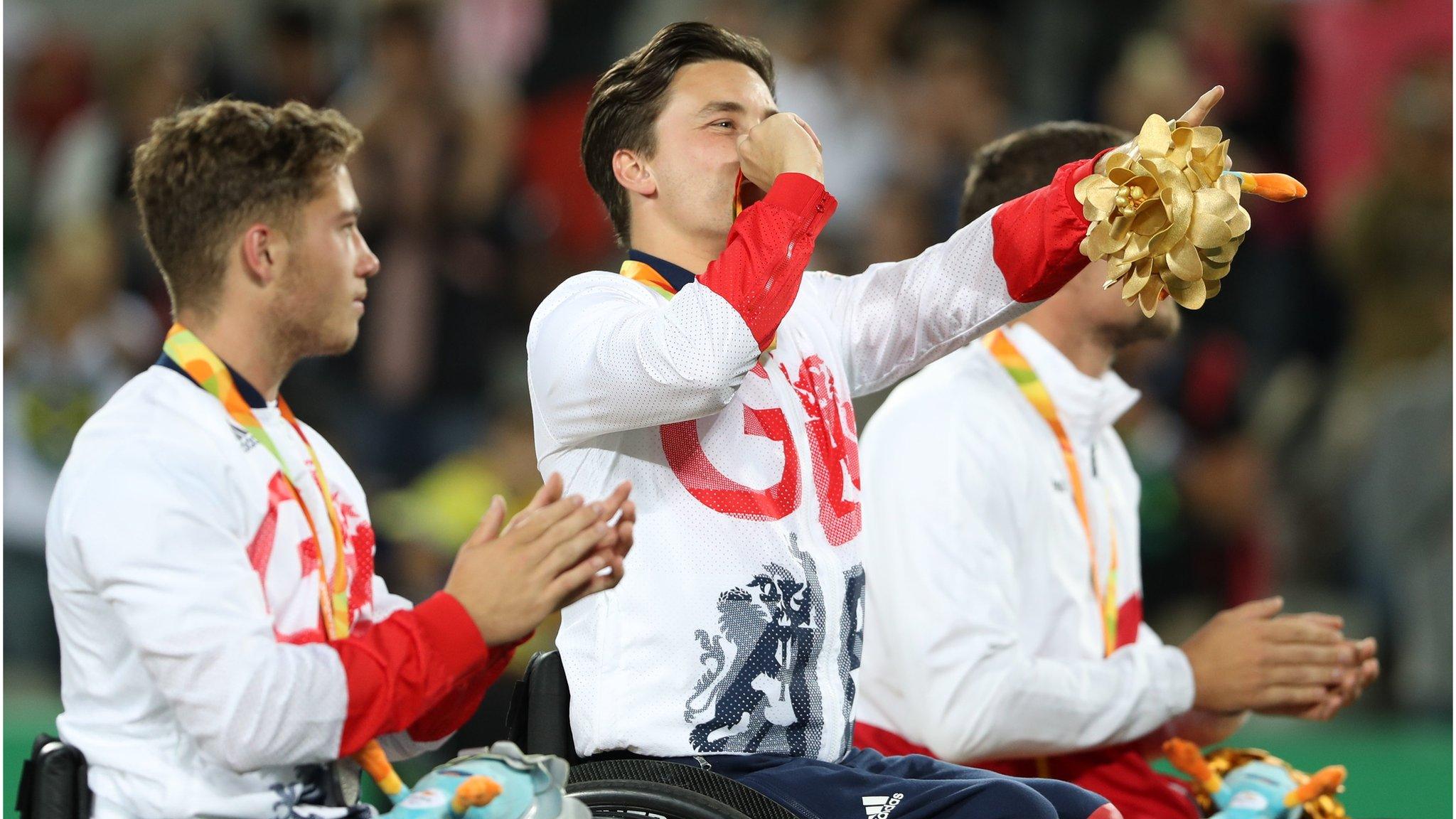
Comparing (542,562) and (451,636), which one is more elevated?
(542,562)

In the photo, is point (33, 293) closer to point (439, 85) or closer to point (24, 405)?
point (24, 405)

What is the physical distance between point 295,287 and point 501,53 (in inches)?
254

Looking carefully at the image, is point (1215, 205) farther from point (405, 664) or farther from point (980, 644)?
point (405, 664)

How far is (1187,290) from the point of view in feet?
9.23

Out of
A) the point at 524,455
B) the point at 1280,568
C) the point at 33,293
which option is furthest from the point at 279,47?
the point at 1280,568

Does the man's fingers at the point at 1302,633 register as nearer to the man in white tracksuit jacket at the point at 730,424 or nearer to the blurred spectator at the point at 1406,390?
the man in white tracksuit jacket at the point at 730,424

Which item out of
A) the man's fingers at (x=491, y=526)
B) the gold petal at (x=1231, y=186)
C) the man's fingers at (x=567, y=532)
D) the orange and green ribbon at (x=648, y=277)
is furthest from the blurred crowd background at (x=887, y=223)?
the man's fingers at (x=567, y=532)

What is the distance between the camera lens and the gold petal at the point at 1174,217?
278 centimetres

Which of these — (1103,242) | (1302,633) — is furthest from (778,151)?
(1302,633)

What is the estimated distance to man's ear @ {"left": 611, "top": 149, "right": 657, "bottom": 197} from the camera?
10.4 feet

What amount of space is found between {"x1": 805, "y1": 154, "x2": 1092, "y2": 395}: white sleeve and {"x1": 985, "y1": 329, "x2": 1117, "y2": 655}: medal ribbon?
488 millimetres

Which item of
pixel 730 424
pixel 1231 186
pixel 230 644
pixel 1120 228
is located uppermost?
pixel 1231 186

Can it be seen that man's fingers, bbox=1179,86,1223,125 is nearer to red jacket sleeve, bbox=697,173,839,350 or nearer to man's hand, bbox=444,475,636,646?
red jacket sleeve, bbox=697,173,839,350

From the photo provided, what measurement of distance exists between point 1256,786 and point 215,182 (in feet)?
7.61
